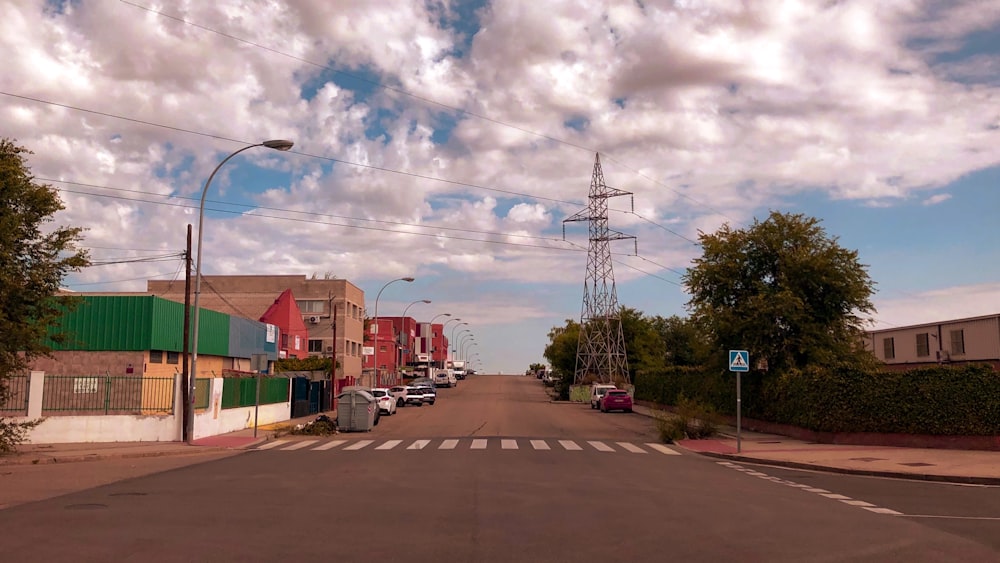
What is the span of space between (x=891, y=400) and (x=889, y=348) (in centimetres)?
3304

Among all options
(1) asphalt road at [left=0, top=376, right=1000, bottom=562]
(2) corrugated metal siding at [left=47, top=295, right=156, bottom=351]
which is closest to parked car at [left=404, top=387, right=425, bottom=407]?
(2) corrugated metal siding at [left=47, top=295, right=156, bottom=351]

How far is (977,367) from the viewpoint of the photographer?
23.9 meters

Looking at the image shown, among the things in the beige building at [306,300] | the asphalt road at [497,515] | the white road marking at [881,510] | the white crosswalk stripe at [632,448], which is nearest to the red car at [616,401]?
the white crosswalk stripe at [632,448]

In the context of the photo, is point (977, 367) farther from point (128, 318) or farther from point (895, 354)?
point (895, 354)

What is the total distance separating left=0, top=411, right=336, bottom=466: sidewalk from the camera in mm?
20922

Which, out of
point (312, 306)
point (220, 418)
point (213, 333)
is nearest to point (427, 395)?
point (312, 306)

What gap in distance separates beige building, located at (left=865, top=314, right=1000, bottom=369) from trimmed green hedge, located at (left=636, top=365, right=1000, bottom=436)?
35.0 feet

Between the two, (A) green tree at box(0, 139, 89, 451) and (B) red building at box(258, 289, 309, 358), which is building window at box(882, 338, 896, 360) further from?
(A) green tree at box(0, 139, 89, 451)

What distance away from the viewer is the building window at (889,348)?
54.5 meters

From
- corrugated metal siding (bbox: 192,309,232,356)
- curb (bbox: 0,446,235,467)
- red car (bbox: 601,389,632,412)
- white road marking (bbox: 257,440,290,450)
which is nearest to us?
curb (bbox: 0,446,235,467)

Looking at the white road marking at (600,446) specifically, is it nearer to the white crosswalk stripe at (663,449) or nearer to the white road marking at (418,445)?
the white crosswalk stripe at (663,449)

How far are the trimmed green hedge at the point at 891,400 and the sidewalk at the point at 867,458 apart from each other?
2.78 feet

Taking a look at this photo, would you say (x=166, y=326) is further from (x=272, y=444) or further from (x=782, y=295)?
(x=782, y=295)

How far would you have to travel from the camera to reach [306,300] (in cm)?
8075
